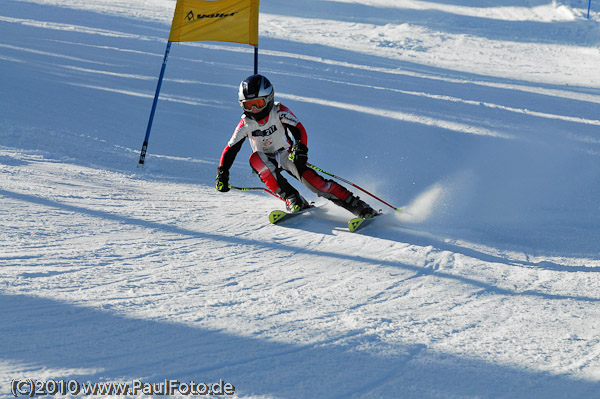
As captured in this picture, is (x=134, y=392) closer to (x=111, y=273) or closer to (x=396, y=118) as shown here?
(x=111, y=273)

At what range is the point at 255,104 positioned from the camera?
238 inches

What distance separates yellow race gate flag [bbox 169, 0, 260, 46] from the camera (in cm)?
802

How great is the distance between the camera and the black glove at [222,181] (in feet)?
20.2

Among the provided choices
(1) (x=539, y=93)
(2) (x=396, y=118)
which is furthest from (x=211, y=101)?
(1) (x=539, y=93)

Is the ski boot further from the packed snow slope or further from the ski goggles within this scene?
the ski goggles

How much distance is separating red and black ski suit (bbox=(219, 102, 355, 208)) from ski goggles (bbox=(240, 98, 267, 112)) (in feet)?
0.50

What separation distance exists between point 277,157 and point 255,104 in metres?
0.65

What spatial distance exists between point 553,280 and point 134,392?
3360 millimetres

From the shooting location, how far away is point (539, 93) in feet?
48.3

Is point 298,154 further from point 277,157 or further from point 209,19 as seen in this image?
point 209,19

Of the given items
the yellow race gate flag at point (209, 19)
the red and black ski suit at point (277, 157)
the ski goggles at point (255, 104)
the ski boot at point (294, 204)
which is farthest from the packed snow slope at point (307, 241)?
the yellow race gate flag at point (209, 19)

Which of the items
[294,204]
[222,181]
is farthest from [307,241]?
[222,181]

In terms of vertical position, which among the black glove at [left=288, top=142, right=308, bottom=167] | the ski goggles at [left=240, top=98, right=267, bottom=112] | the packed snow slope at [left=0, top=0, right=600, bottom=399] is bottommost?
the packed snow slope at [left=0, top=0, right=600, bottom=399]

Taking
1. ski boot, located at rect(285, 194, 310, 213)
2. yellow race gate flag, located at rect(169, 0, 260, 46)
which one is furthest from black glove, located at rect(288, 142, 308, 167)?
yellow race gate flag, located at rect(169, 0, 260, 46)
